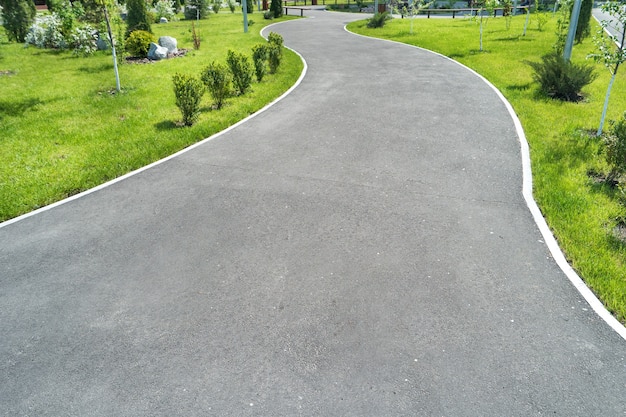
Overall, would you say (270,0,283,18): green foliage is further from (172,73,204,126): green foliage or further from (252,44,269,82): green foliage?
(172,73,204,126): green foliage

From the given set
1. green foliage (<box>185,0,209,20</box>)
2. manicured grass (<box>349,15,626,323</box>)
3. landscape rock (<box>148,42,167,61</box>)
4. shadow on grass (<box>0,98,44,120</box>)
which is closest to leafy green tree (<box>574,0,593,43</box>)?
manicured grass (<box>349,15,626,323</box>)

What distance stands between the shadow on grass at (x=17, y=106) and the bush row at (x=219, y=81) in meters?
4.92

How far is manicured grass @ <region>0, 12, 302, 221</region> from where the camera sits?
29.7 ft

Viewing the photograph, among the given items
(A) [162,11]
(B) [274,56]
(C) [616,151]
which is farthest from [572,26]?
(A) [162,11]

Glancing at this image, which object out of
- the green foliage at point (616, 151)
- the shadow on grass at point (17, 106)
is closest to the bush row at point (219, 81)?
the shadow on grass at point (17, 106)

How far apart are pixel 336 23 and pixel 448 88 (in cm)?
2578

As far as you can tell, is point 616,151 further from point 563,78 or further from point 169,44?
point 169,44

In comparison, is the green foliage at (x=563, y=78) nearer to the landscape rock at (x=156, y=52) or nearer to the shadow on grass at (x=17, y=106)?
the landscape rock at (x=156, y=52)

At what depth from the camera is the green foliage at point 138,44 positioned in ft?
65.4

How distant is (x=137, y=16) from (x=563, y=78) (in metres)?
20.5

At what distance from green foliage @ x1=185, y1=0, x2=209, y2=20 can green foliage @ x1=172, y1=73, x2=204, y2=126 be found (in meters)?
33.0

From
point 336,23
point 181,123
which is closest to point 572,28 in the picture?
point 181,123

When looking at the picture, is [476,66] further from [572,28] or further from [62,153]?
[62,153]

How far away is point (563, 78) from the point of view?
13406 mm
